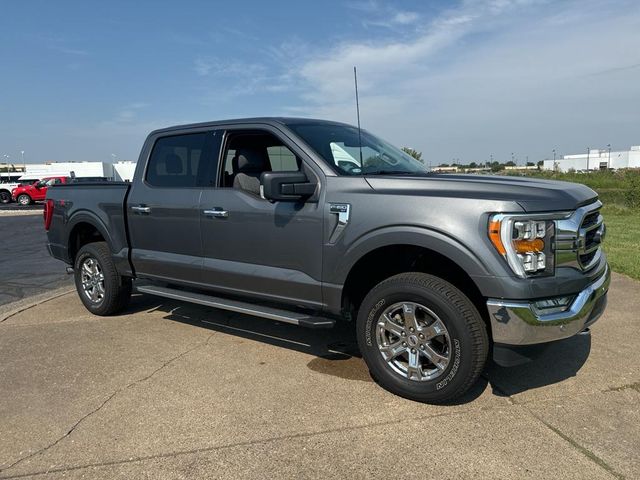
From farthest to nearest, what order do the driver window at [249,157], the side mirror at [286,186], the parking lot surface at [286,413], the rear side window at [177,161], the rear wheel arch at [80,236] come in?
the rear wheel arch at [80,236]
the rear side window at [177,161]
the driver window at [249,157]
the side mirror at [286,186]
the parking lot surface at [286,413]

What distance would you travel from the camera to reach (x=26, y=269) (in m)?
9.54

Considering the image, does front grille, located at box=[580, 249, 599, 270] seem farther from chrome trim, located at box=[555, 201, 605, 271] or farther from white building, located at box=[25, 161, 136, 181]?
white building, located at box=[25, 161, 136, 181]

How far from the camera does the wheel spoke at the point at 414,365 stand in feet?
11.7

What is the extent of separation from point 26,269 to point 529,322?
9202 mm

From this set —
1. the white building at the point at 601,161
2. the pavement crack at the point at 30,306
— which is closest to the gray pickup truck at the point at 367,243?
the pavement crack at the point at 30,306

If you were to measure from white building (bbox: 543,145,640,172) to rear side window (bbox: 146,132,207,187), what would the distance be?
118269 millimetres

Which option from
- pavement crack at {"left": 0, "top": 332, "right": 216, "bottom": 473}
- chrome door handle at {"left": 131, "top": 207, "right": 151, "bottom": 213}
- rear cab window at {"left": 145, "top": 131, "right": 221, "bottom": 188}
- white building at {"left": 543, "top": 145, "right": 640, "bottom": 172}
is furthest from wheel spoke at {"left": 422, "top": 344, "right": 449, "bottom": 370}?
white building at {"left": 543, "top": 145, "right": 640, "bottom": 172}

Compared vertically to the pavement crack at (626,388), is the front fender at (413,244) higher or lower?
higher

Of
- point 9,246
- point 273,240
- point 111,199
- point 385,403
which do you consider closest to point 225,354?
point 273,240

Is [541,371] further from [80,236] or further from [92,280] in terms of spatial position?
[80,236]

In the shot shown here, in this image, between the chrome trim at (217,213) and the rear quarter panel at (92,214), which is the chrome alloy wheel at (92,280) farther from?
the chrome trim at (217,213)

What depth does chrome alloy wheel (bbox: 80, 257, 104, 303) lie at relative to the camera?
19.2 ft

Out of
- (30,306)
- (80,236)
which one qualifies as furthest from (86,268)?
(30,306)

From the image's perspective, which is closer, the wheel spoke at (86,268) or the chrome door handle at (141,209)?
the chrome door handle at (141,209)
